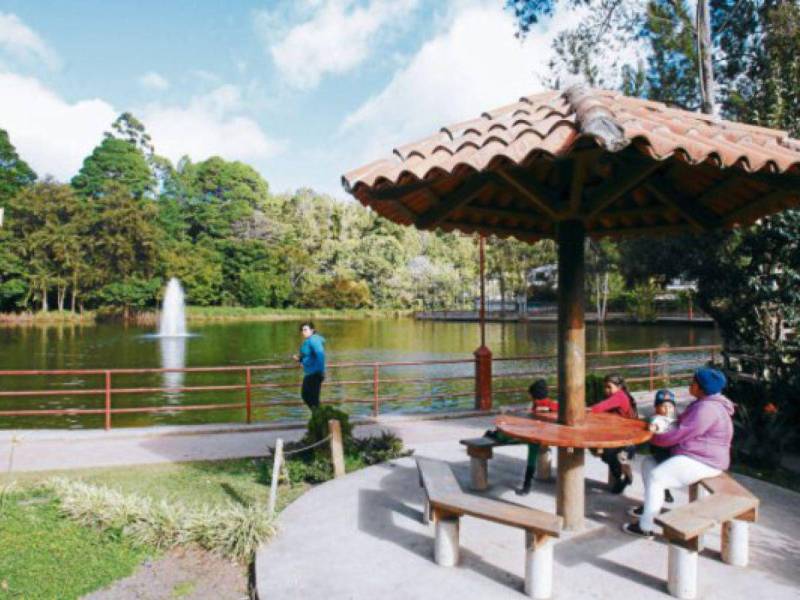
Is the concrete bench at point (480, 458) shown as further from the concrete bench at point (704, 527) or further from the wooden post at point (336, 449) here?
the concrete bench at point (704, 527)

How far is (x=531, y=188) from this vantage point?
418cm

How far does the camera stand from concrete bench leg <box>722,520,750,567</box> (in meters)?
3.89

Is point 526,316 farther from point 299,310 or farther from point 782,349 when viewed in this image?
point 782,349

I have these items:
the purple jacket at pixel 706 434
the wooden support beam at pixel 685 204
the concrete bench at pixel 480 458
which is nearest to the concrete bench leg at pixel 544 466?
the concrete bench at pixel 480 458

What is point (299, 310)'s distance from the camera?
2357 inches

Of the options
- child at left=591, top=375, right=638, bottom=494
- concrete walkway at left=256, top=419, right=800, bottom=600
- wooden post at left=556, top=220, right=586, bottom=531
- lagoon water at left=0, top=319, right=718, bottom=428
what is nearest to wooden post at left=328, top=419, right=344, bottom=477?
concrete walkway at left=256, top=419, right=800, bottom=600

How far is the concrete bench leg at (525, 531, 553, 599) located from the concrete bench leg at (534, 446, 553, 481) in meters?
2.47

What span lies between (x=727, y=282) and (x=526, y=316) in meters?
44.7

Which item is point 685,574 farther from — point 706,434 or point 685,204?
point 685,204

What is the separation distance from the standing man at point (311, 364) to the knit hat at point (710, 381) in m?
5.11

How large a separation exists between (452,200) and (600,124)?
190cm

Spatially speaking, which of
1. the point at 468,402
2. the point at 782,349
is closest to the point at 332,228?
the point at 468,402

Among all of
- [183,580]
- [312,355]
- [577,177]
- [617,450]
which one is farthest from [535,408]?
Result: [312,355]

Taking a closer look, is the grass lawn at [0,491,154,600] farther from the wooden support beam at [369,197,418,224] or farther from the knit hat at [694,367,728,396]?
the knit hat at [694,367,728,396]
